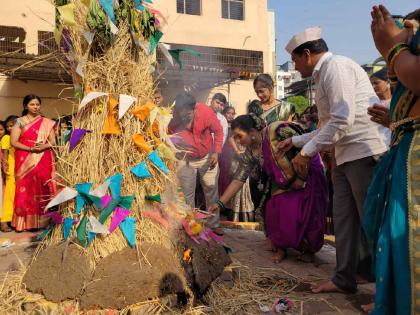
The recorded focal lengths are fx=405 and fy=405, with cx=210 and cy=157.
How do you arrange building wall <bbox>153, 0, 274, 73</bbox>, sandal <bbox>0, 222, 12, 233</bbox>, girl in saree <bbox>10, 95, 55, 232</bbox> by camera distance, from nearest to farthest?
1. girl in saree <bbox>10, 95, 55, 232</bbox>
2. sandal <bbox>0, 222, 12, 233</bbox>
3. building wall <bbox>153, 0, 274, 73</bbox>

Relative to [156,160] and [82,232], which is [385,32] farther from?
[82,232]

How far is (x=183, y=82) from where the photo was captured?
22.6ft

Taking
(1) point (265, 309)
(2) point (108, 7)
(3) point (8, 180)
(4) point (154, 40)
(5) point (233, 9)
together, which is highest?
(5) point (233, 9)

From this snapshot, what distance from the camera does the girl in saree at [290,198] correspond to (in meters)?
3.76

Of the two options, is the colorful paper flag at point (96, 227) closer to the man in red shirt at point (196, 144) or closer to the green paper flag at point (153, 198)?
the green paper flag at point (153, 198)

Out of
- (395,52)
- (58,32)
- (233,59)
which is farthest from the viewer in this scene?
(233,59)

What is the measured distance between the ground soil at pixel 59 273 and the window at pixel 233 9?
49.8 ft

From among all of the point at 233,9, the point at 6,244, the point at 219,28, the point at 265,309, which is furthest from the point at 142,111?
the point at 233,9

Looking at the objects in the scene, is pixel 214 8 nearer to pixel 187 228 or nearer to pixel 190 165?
pixel 190 165

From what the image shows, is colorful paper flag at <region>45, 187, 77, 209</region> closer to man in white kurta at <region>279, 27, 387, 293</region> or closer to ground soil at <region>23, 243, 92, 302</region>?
ground soil at <region>23, 243, 92, 302</region>

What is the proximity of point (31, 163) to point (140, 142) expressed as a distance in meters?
3.43

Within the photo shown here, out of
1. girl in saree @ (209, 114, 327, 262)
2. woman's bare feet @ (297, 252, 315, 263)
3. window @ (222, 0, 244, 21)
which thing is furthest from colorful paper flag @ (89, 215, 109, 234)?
window @ (222, 0, 244, 21)

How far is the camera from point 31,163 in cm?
542

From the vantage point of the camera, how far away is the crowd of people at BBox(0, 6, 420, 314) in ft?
4.96
